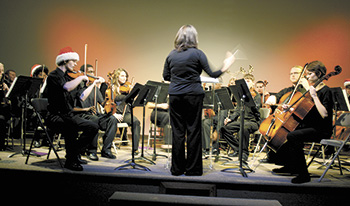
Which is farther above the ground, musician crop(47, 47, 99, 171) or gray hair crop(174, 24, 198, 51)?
gray hair crop(174, 24, 198, 51)

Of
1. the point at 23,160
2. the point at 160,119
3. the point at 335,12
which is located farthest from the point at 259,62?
the point at 23,160

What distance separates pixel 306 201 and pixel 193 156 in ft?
4.10

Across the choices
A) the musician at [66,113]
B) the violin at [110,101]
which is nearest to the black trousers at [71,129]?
the musician at [66,113]

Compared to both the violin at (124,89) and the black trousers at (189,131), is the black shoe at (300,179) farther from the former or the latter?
the violin at (124,89)

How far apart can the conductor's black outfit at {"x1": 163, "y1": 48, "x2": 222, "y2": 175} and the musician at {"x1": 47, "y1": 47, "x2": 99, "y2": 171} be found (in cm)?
111

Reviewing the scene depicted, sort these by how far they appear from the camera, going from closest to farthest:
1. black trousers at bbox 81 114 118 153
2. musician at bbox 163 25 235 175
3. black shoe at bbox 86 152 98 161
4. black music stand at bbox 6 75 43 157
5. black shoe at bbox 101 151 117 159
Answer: musician at bbox 163 25 235 175, black music stand at bbox 6 75 43 157, black shoe at bbox 86 152 98 161, black shoe at bbox 101 151 117 159, black trousers at bbox 81 114 118 153

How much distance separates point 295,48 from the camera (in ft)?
22.6

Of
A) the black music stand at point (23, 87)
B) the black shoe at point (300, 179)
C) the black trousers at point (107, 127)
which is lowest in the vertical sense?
the black shoe at point (300, 179)

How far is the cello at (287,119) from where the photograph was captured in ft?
9.98

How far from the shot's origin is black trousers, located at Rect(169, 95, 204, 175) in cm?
293

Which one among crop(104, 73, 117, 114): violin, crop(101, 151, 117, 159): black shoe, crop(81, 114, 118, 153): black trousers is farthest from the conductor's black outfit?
crop(104, 73, 117, 114): violin

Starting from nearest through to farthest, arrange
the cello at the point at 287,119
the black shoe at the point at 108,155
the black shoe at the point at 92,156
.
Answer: the cello at the point at 287,119
the black shoe at the point at 92,156
the black shoe at the point at 108,155

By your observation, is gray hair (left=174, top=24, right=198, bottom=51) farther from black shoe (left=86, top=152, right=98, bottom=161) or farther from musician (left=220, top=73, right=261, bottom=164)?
black shoe (left=86, top=152, right=98, bottom=161)

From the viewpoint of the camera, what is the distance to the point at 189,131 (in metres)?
2.96
